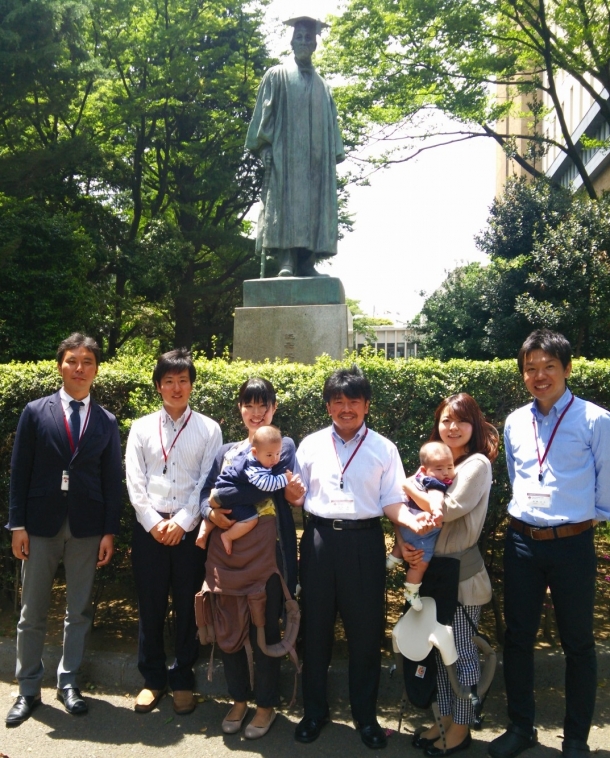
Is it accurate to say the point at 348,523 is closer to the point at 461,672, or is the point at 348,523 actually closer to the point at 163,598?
the point at 461,672

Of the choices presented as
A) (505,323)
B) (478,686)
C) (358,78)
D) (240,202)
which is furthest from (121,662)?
(240,202)

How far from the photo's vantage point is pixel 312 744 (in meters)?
3.37

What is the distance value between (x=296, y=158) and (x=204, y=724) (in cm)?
520

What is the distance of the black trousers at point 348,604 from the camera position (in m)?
3.35

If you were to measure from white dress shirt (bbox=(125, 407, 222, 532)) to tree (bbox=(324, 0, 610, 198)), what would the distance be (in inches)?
502

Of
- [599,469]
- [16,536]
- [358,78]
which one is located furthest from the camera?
[358,78]

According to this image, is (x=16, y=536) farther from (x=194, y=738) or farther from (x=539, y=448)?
(x=539, y=448)

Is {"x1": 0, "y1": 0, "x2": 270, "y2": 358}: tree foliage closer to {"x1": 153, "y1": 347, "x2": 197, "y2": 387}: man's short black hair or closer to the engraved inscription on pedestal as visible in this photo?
the engraved inscription on pedestal

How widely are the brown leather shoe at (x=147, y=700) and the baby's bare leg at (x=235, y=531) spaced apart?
98 centimetres

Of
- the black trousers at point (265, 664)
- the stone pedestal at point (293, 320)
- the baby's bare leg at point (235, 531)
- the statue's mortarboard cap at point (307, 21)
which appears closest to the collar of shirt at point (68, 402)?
the baby's bare leg at point (235, 531)

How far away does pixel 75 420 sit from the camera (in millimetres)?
3883

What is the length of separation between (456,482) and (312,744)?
1.42 metres

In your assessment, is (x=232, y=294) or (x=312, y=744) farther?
(x=232, y=294)

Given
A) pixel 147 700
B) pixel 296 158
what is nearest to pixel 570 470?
pixel 147 700
